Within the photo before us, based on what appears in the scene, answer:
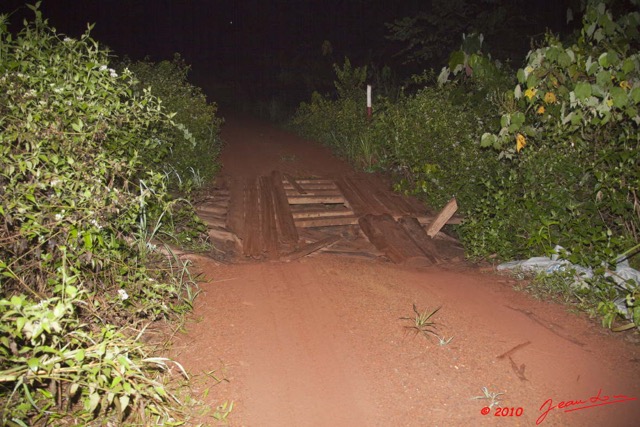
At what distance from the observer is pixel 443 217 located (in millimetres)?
6316

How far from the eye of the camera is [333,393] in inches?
117

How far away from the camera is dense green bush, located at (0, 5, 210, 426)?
2.25 m

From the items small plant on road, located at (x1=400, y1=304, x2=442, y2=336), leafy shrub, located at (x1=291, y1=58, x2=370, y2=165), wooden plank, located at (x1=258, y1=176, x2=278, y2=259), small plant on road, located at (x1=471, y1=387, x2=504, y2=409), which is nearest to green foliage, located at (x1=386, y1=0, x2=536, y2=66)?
leafy shrub, located at (x1=291, y1=58, x2=370, y2=165)

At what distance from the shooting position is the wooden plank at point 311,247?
5.26 meters

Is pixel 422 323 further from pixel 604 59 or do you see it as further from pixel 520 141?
pixel 604 59

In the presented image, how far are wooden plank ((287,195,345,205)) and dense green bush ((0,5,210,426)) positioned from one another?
9.56 feet

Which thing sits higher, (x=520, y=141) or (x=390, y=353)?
(x=520, y=141)

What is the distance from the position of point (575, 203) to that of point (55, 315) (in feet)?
15.5

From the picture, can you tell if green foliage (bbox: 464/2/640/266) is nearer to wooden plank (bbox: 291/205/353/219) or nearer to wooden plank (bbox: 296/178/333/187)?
wooden plank (bbox: 291/205/353/219)

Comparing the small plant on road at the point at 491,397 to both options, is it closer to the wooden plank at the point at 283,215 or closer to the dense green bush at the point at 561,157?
the dense green bush at the point at 561,157

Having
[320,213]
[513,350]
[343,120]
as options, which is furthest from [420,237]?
[343,120]
